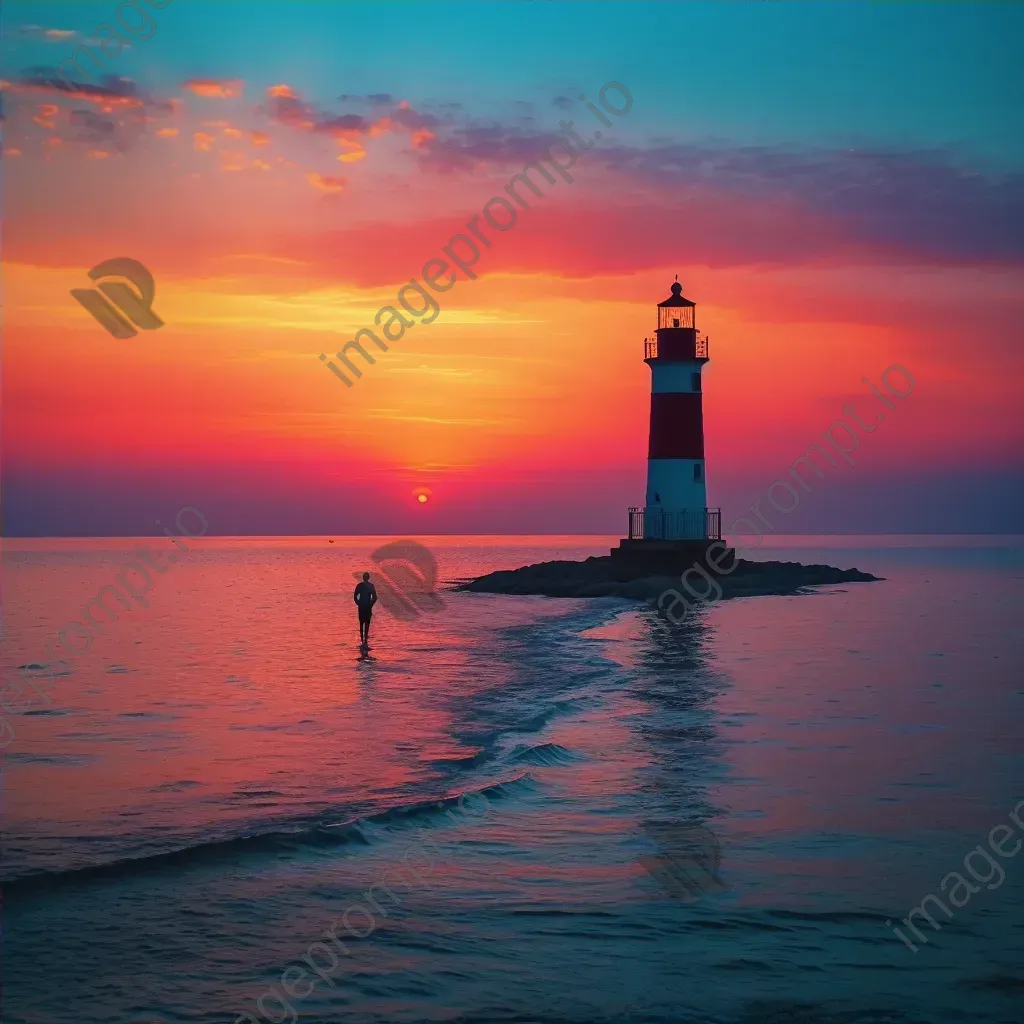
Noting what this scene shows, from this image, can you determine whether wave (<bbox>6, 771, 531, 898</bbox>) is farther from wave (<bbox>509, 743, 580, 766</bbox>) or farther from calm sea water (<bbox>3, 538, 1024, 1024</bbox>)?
wave (<bbox>509, 743, 580, 766</bbox>)

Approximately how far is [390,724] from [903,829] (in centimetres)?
874

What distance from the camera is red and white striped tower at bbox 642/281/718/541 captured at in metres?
50.7

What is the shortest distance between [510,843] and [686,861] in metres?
1.78

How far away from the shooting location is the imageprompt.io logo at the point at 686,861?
9.41 meters

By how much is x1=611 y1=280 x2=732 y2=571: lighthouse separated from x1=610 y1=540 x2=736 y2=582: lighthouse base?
459mm

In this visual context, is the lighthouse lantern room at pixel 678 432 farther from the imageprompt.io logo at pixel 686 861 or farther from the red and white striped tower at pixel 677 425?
the imageprompt.io logo at pixel 686 861

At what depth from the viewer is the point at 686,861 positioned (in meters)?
10.1

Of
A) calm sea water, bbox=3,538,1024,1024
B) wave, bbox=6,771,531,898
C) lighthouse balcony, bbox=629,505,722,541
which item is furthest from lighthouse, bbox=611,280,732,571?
wave, bbox=6,771,531,898

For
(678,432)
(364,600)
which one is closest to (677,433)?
(678,432)

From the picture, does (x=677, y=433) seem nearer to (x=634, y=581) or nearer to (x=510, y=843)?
(x=634, y=581)

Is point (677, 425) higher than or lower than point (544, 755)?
higher

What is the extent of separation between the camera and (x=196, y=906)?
8.84 m

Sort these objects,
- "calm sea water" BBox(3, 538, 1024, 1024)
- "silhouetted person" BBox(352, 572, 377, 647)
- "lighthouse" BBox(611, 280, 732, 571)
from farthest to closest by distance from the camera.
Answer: "lighthouse" BBox(611, 280, 732, 571) → "silhouetted person" BBox(352, 572, 377, 647) → "calm sea water" BBox(3, 538, 1024, 1024)

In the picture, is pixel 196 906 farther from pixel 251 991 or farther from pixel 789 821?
pixel 789 821
